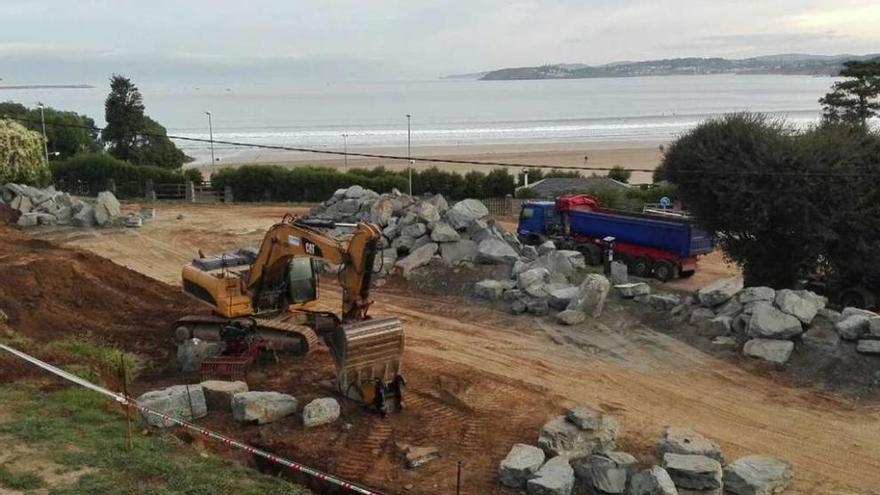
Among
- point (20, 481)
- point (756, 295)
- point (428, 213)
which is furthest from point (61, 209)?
point (756, 295)

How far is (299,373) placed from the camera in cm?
1369

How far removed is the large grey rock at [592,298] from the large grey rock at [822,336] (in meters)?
4.25

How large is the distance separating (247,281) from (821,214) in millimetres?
14979

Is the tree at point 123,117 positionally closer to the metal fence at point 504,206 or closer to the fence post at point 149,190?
the fence post at point 149,190

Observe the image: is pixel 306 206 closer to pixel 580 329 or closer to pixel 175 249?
pixel 175 249

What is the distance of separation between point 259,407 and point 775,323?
33.8ft

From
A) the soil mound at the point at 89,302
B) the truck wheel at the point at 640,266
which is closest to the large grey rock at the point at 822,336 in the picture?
the truck wheel at the point at 640,266

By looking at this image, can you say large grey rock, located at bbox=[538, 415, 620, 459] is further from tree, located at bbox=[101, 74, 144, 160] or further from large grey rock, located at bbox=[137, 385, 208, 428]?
tree, located at bbox=[101, 74, 144, 160]

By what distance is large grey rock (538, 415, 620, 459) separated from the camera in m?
10.5

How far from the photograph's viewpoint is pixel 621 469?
31.7ft

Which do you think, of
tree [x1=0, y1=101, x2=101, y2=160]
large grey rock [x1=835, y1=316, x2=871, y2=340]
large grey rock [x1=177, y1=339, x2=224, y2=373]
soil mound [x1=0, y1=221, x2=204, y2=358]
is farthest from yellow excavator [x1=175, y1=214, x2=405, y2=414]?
tree [x1=0, y1=101, x2=101, y2=160]

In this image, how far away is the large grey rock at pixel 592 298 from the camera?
57.8 ft

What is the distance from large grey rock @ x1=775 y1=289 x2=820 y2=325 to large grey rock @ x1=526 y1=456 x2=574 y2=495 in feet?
26.6

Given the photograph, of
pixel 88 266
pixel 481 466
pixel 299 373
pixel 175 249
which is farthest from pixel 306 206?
pixel 481 466
